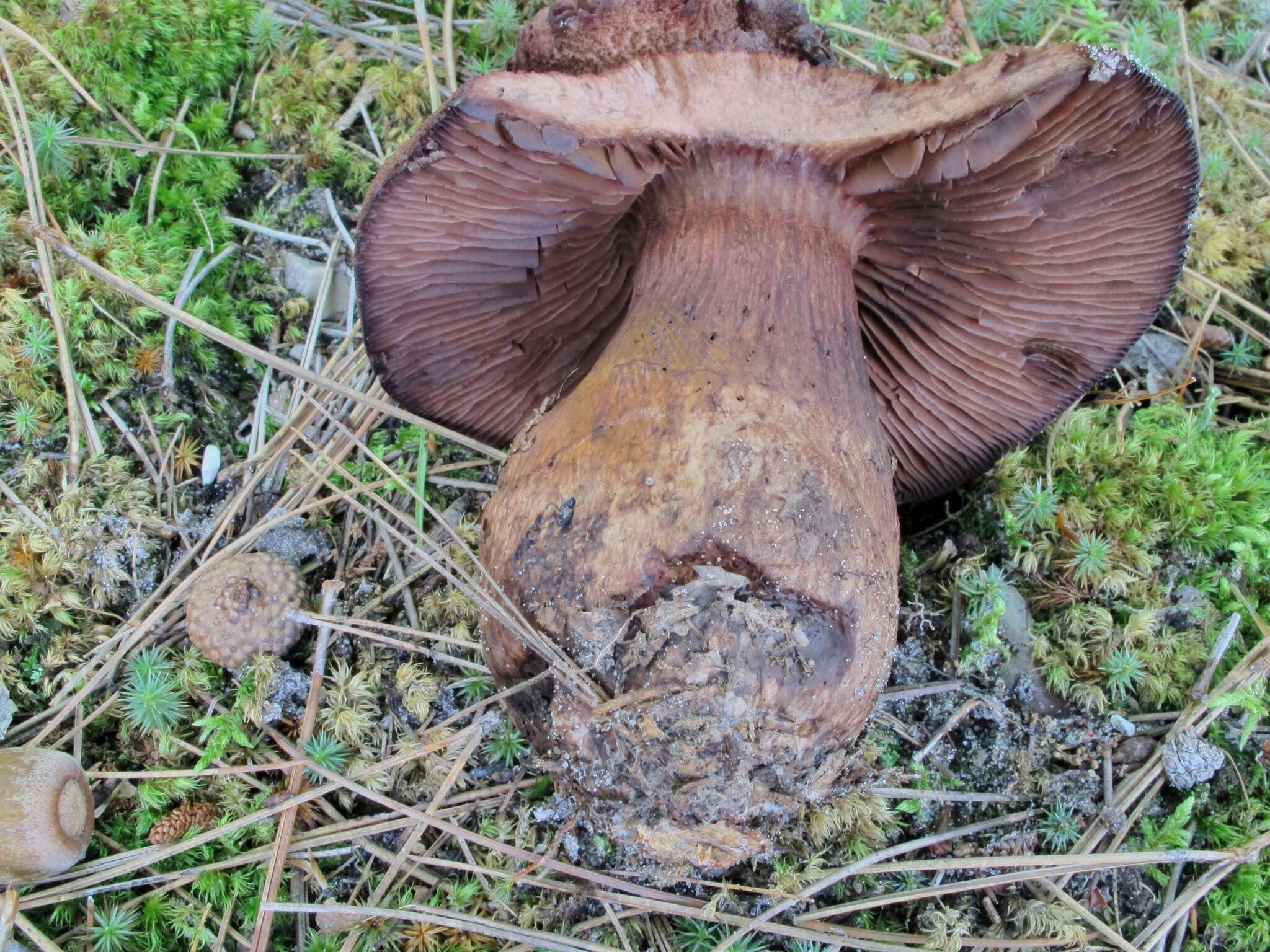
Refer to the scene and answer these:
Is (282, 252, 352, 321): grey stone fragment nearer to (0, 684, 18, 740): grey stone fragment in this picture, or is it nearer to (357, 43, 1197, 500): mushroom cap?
(357, 43, 1197, 500): mushroom cap

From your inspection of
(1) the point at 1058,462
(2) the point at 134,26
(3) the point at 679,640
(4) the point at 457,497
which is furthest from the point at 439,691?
(2) the point at 134,26

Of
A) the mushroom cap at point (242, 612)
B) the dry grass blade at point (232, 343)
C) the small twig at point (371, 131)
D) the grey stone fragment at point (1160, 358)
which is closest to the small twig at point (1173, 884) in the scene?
the grey stone fragment at point (1160, 358)

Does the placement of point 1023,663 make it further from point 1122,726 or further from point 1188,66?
point 1188,66

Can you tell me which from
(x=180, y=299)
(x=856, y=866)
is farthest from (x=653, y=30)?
(x=856, y=866)

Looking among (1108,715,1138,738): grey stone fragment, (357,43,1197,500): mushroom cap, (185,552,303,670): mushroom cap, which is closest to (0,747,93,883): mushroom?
(185,552,303,670): mushroom cap

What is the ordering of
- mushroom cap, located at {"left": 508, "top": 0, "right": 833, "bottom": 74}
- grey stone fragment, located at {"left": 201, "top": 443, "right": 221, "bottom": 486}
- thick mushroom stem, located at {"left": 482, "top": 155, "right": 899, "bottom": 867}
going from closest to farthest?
thick mushroom stem, located at {"left": 482, "top": 155, "right": 899, "bottom": 867} → mushroom cap, located at {"left": 508, "top": 0, "right": 833, "bottom": 74} → grey stone fragment, located at {"left": 201, "top": 443, "right": 221, "bottom": 486}
